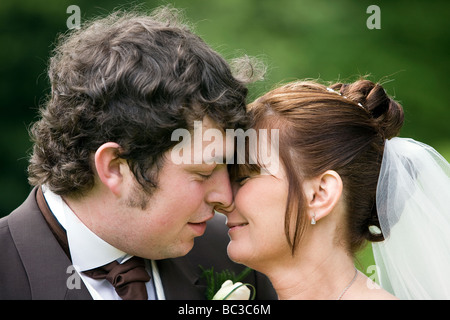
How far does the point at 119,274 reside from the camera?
3398 mm

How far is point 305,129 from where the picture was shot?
11.4ft

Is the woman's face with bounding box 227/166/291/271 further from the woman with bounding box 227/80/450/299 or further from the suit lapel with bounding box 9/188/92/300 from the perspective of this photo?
the suit lapel with bounding box 9/188/92/300

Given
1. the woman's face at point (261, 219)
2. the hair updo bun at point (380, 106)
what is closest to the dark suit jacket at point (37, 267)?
the woman's face at point (261, 219)

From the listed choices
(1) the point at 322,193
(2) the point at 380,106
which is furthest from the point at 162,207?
(2) the point at 380,106

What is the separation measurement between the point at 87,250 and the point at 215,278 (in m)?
0.92

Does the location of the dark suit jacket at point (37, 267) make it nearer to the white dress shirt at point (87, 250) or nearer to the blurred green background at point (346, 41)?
the white dress shirt at point (87, 250)

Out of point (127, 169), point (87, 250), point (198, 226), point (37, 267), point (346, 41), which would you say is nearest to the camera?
point (37, 267)

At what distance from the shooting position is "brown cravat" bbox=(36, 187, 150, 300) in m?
3.36

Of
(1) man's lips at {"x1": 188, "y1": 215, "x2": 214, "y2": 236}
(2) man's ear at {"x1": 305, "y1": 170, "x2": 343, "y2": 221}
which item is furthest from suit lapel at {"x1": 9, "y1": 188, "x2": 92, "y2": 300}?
(2) man's ear at {"x1": 305, "y1": 170, "x2": 343, "y2": 221}

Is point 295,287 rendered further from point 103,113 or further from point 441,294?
point 103,113

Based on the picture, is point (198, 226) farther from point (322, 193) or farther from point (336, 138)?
point (336, 138)

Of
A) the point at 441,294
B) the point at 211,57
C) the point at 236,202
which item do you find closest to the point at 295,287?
the point at 236,202

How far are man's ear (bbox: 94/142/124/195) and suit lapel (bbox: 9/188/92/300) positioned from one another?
0.42 metres

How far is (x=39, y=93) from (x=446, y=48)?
674cm
